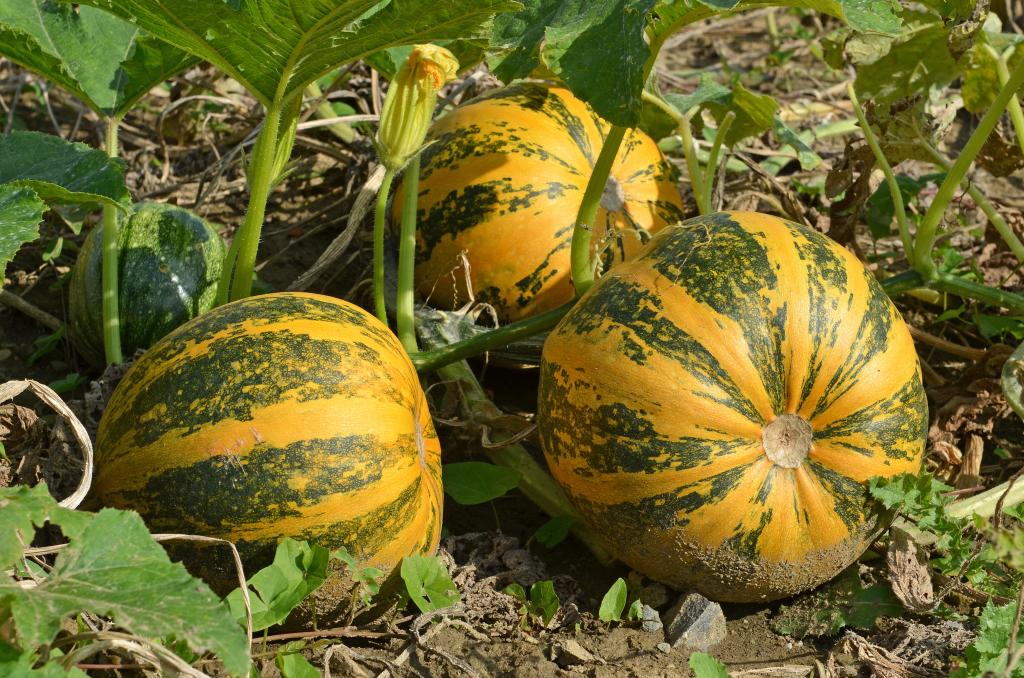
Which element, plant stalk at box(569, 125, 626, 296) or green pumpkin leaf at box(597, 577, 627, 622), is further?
plant stalk at box(569, 125, 626, 296)

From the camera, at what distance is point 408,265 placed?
120 inches

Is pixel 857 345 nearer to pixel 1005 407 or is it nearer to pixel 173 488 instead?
pixel 1005 407

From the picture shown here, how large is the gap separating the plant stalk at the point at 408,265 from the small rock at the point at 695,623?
3.28 ft

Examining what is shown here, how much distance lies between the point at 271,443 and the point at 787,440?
111 cm

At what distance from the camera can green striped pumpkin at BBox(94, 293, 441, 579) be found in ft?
7.31

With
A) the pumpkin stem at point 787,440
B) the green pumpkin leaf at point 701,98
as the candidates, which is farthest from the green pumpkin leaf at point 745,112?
the pumpkin stem at point 787,440

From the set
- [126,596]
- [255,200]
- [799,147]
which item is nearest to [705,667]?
[126,596]

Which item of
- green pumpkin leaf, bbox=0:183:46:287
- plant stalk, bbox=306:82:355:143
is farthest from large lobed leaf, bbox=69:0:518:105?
plant stalk, bbox=306:82:355:143

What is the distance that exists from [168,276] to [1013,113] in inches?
98.1

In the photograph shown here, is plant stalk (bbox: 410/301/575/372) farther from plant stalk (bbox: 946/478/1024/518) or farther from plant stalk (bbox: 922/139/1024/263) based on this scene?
plant stalk (bbox: 922/139/1024/263)

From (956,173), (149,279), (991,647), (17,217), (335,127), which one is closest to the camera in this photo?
(991,647)

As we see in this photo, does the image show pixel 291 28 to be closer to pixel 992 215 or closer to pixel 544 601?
pixel 544 601

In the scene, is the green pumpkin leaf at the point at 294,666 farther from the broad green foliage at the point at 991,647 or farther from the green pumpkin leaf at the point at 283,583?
the broad green foliage at the point at 991,647

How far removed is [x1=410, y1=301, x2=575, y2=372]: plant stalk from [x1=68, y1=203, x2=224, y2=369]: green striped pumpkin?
723mm
